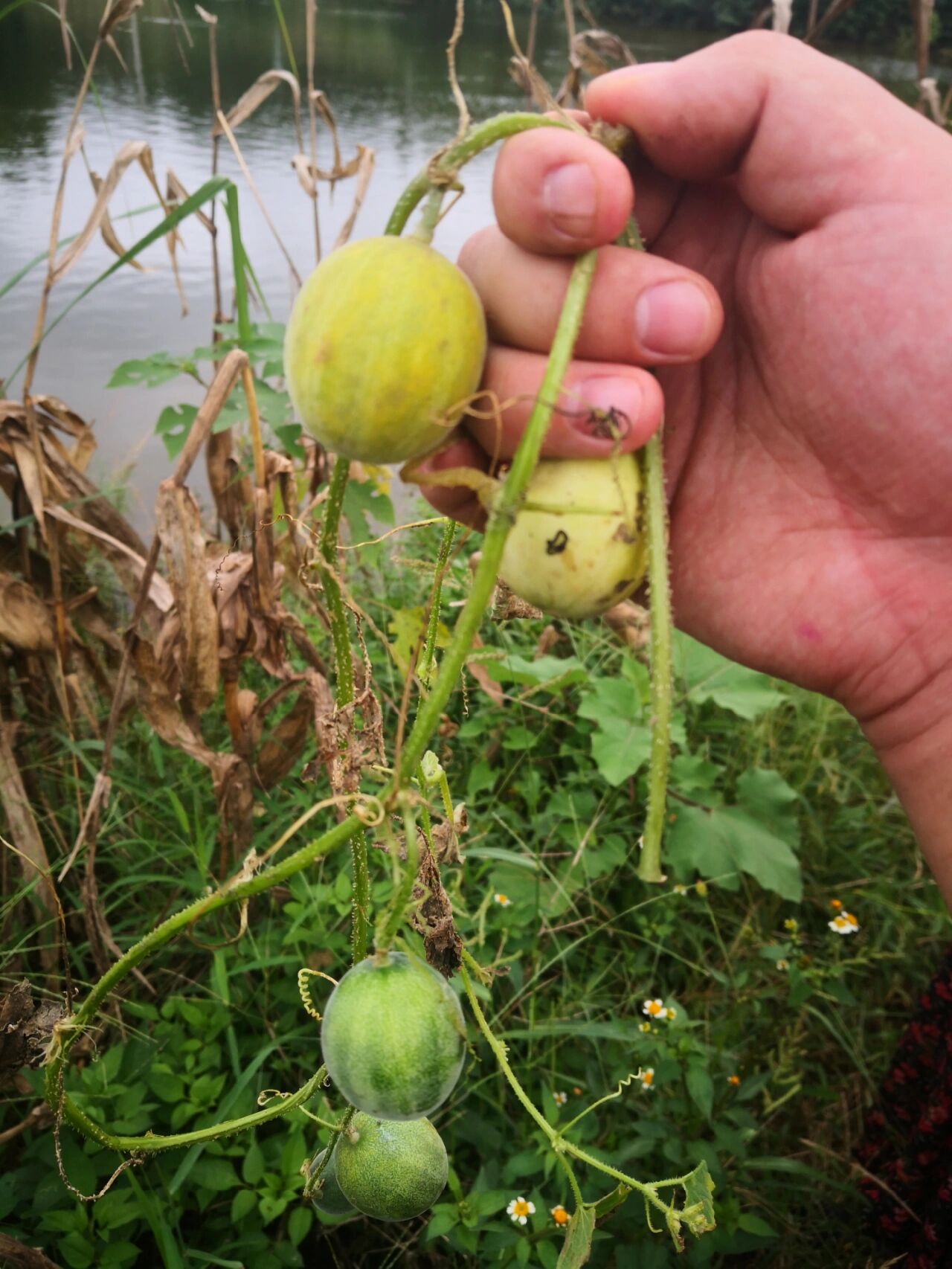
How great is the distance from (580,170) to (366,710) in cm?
59

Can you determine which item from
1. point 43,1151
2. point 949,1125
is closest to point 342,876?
point 43,1151

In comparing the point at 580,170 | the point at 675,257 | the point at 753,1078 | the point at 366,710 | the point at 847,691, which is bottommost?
the point at 753,1078

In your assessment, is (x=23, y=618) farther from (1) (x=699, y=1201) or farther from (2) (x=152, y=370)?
(1) (x=699, y=1201)

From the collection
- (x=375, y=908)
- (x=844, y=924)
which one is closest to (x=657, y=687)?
(x=375, y=908)

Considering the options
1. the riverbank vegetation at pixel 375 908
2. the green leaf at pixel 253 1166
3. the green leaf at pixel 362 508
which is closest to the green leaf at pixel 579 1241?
the riverbank vegetation at pixel 375 908

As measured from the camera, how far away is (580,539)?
83 cm

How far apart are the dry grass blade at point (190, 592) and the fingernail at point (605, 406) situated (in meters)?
1.44

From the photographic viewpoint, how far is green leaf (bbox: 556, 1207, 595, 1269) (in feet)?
3.58

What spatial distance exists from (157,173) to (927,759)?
9.07 m

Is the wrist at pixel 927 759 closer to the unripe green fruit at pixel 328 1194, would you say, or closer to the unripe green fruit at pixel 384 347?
the unripe green fruit at pixel 328 1194

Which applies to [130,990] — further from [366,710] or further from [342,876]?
[366,710]

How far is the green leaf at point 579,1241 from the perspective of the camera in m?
1.09

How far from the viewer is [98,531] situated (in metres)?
2.67

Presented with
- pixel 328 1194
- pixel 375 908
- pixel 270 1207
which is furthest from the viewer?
pixel 375 908
